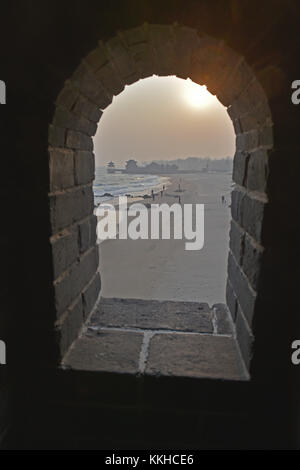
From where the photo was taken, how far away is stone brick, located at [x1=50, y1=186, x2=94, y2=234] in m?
2.02

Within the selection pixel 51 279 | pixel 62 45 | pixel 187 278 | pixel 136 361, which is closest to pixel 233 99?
pixel 62 45

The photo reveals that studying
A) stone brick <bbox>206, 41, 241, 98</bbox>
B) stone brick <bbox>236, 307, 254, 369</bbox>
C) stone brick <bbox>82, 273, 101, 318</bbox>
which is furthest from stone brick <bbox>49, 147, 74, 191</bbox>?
stone brick <bbox>236, 307, 254, 369</bbox>

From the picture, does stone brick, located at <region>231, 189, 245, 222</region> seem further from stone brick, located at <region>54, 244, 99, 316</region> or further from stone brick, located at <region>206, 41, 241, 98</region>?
stone brick, located at <region>54, 244, 99, 316</region>

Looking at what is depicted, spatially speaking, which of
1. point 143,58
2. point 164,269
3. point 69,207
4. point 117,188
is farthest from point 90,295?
point 117,188

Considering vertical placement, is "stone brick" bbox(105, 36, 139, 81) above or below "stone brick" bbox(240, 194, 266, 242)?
above

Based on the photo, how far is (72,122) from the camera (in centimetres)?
212

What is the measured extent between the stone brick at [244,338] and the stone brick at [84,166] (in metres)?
1.53

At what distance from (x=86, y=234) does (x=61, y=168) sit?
0.74 meters

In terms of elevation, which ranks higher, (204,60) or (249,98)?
(204,60)

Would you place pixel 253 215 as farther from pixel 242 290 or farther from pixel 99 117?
pixel 99 117

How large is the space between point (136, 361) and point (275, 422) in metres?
0.95

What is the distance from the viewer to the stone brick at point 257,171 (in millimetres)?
1866
